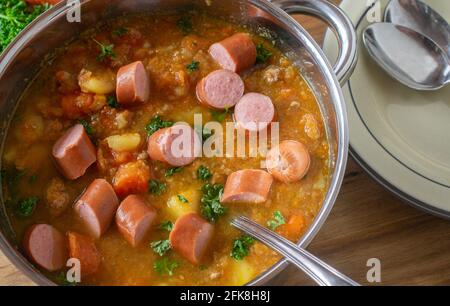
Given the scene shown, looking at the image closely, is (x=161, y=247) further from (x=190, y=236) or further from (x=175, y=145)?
(x=175, y=145)

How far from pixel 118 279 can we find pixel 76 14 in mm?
969

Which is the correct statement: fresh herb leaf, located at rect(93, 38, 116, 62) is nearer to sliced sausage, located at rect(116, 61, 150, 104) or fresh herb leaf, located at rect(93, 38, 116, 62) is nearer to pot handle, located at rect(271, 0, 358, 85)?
sliced sausage, located at rect(116, 61, 150, 104)

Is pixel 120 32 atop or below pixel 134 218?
atop

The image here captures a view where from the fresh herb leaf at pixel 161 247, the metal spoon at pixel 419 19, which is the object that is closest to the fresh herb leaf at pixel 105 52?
the fresh herb leaf at pixel 161 247

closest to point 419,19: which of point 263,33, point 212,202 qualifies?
point 263,33

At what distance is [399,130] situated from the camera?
247cm

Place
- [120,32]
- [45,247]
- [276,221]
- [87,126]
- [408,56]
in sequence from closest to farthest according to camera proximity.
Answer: [45,247] < [276,221] < [87,126] < [120,32] < [408,56]

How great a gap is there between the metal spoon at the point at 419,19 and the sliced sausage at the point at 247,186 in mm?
975

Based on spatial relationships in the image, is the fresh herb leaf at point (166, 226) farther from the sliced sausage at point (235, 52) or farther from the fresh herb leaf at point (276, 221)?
the sliced sausage at point (235, 52)

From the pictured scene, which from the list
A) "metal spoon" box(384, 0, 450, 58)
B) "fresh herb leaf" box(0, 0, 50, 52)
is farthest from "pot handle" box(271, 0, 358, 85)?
"fresh herb leaf" box(0, 0, 50, 52)

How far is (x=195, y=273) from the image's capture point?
6.98ft

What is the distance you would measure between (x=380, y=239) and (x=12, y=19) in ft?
5.55
